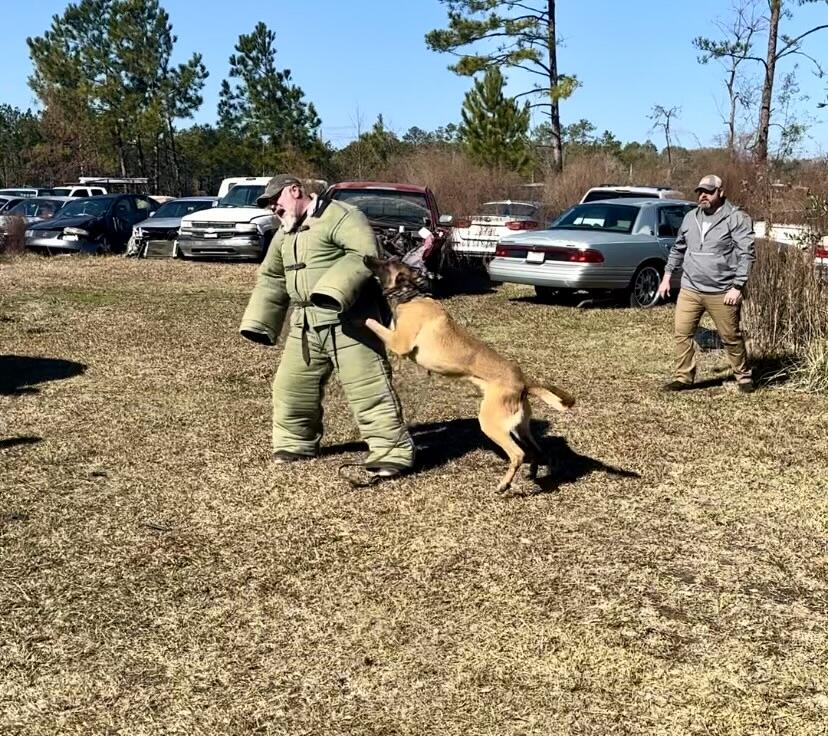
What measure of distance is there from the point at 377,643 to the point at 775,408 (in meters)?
4.53

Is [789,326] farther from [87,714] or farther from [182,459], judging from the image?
[87,714]

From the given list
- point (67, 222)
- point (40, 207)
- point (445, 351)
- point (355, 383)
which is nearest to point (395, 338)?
point (445, 351)

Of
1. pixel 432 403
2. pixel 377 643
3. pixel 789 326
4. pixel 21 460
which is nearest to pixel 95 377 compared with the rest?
pixel 21 460

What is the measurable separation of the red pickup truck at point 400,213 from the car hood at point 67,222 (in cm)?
724

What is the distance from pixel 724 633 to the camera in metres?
3.45

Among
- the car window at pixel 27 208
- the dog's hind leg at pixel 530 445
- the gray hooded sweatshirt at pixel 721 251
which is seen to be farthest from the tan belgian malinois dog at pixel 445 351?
the car window at pixel 27 208

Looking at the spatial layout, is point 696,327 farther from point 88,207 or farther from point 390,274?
point 88,207

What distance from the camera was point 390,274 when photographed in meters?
4.70

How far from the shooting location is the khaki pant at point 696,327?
6.85 metres

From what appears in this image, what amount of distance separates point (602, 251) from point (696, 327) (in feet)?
13.6

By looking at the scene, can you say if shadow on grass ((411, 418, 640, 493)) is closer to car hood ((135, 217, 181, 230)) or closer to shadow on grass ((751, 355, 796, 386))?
shadow on grass ((751, 355, 796, 386))

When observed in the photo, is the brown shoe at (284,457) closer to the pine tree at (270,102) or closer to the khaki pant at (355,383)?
the khaki pant at (355,383)

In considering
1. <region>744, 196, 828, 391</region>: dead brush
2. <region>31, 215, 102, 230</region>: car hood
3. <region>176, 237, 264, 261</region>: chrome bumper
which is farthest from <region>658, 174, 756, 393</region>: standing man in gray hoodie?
<region>31, 215, 102, 230</region>: car hood

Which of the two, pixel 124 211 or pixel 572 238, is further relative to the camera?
pixel 124 211
